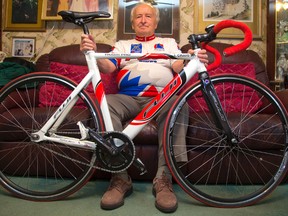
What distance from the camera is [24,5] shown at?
2.19 metres

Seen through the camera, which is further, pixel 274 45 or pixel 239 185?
pixel 274 45

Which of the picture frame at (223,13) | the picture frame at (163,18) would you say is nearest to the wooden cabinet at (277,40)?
the picture frame at (223,13)

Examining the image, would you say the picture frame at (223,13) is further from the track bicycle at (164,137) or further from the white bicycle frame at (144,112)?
the white bicycle frame at (144,112)

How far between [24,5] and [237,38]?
1.90m

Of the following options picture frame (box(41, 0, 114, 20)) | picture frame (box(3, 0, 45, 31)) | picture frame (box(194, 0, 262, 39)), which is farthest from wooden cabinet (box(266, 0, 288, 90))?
Answer: picture frame (box(3, 0, 45, 31))

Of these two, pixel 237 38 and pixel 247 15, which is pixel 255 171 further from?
pixel 247 15

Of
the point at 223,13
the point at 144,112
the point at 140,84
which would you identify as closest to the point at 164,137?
the point at 144,112

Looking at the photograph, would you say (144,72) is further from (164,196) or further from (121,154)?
(164,196)

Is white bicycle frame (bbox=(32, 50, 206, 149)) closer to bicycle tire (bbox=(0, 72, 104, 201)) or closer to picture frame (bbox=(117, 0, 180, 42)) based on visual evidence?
bicycle tire (bbox=(0, 72, 104, 201))

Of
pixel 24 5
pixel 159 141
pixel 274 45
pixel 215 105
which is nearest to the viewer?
pixel 215 105

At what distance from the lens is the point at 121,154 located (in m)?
1.12

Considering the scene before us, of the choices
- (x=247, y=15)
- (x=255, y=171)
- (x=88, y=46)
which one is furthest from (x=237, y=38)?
(x=88, y=46)

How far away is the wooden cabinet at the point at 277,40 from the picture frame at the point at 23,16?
1.93 m

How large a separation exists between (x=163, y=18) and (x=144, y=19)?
26.3 inches
